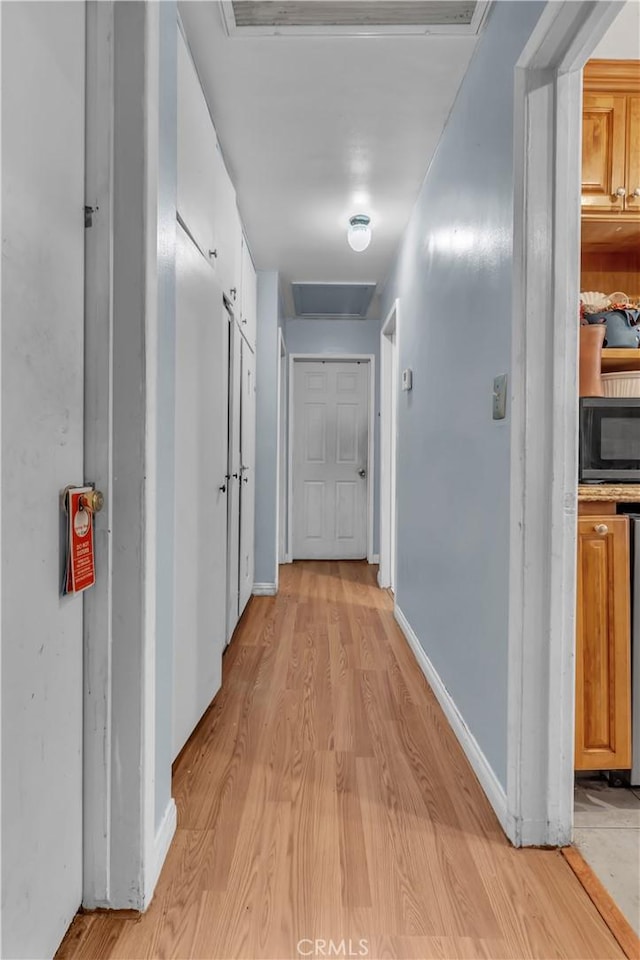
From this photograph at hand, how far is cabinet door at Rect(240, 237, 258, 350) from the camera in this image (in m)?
3.25

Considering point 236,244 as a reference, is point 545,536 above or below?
below

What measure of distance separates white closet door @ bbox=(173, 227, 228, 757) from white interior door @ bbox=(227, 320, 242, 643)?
0.41m

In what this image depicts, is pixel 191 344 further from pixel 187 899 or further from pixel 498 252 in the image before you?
pixel 187 899

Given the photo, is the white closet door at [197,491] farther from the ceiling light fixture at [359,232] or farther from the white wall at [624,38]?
the white wall at [624,38]

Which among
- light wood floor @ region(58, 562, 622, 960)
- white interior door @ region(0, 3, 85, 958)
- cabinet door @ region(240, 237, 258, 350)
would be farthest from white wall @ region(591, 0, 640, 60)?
light wood floor @ region(58, 562, 622, 960)

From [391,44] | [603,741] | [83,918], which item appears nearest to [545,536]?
[603,741]

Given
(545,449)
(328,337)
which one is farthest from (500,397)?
(328,337)

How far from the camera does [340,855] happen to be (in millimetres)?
1363

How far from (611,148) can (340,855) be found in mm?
2277

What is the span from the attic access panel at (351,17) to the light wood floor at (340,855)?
2.42 m

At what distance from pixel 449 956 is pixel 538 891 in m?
0.30

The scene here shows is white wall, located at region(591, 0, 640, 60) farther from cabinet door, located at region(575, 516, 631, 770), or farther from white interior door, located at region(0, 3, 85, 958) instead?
white interior door, located at region(0, 3, 85, 958)

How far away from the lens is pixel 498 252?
5.23 feet

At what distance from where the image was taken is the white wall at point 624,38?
161 cm
